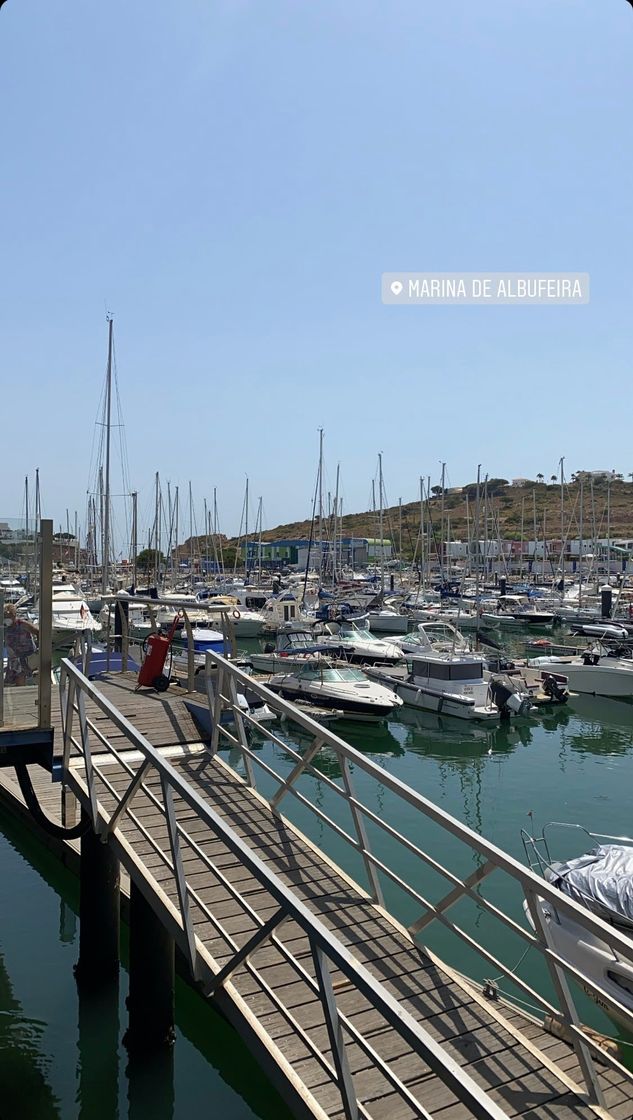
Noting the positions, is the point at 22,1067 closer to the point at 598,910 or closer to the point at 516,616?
the point at 598,910

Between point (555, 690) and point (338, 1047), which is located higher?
point (338, 1047)

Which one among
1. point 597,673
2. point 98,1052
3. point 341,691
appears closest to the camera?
point 98,1052

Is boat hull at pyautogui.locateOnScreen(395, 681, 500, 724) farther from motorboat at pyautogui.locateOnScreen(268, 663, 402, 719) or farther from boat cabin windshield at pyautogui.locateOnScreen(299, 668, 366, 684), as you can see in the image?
boat cabin windshield at pyautogui.locateOnScreen(299, 668, 366, 684)

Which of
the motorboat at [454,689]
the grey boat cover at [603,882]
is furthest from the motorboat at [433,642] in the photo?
the grey boat cover at [603,882]

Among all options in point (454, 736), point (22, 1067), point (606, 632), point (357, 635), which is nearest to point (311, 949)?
point (22, 1067)

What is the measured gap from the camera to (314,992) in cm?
543

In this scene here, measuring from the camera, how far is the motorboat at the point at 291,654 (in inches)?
1276

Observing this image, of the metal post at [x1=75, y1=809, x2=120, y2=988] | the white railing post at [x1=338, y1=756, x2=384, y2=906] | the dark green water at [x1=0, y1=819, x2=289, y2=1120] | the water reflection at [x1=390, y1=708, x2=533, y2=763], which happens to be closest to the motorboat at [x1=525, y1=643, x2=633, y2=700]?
the water reflection at [x1=390, y1=708, x2=533, y2=763]

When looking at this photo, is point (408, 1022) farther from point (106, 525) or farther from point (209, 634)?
point (106, 525)

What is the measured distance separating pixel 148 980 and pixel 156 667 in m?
4.51

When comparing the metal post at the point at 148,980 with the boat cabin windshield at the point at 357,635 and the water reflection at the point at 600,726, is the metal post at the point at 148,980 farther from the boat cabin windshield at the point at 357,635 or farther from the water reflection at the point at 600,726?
the boat cabin windshield at the point at 357,635

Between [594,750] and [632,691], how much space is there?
26.6ft

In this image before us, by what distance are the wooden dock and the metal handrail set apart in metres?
0.11

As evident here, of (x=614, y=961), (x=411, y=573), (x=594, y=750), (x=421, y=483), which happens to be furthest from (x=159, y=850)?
(x=411, y=573)
